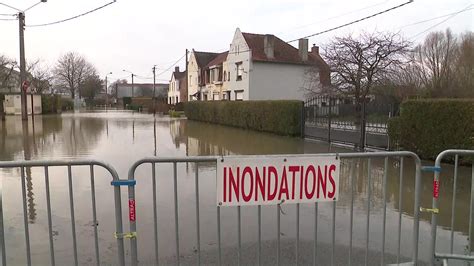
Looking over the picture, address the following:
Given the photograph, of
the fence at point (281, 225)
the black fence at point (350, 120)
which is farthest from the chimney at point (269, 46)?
the fence at point (281, 225)

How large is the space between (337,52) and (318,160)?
62.1 feet

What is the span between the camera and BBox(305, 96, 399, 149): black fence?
12.3 metres

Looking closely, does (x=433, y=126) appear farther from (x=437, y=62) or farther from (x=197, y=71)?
(x=197, y=71)

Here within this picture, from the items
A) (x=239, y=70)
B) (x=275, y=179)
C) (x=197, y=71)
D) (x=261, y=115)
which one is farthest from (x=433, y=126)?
(x=197, y=71)

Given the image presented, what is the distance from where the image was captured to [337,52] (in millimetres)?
21172

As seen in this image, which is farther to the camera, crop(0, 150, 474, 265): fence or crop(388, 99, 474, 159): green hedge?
crop(388, 99, 474, 159): green hedge

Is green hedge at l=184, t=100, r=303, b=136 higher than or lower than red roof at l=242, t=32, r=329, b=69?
lower

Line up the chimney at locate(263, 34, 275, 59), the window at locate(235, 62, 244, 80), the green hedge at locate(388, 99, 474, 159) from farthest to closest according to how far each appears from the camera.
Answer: the window at locate(235, 62, 244, 80)
the chimney at locate(263, 34, 275, 59)
the green hedge at locate(388, 99, 474, 159)

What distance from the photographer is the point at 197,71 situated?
49.9 metres

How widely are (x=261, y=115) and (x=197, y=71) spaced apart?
31.7m

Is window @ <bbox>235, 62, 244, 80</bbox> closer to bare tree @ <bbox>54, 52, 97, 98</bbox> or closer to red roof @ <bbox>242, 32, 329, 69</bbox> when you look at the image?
red roof @ <bbox>242, 32, 329, 69</bbox>

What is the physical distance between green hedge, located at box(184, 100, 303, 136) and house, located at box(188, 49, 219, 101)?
2008cm

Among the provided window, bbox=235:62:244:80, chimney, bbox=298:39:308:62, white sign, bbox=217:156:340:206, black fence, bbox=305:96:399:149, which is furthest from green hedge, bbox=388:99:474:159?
window, bbox=235:62:244:80

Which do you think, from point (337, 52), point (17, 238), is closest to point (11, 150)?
point (17, 238)
